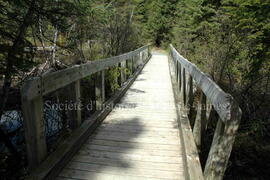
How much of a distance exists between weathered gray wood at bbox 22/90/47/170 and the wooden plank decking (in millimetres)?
338

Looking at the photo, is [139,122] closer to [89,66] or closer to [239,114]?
[89,66]

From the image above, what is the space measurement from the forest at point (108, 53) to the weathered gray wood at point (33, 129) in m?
0.30

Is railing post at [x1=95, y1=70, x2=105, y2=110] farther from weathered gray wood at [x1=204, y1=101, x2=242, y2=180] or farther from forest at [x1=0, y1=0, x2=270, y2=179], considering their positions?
weathered gray wood at [x1=204, y1=101, x2=242, y2=180]

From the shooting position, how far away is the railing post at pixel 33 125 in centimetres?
182

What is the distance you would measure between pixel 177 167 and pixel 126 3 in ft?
34.8

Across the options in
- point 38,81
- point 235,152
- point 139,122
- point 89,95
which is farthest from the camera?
point 235,152

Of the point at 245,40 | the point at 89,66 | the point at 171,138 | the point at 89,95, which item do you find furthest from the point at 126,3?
the point at 171,138

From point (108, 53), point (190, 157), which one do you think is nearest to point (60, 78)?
point (190, 157)

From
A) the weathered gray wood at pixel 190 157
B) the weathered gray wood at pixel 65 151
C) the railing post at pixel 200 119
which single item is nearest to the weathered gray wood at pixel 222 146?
the weathered gray wood at pixel 190 157

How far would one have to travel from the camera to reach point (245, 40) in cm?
647

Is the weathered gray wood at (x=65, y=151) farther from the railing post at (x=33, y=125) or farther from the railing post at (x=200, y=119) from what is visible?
the railing post at (x=200, y=119)

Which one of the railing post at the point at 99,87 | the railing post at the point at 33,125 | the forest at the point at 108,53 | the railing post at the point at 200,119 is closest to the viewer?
the railing post at the point at 33,125

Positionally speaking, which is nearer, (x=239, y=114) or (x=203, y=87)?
(x=239, y=114)

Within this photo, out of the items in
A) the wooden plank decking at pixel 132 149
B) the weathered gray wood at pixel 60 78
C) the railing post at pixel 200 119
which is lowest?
the wooden plank decking at pixel 132 149
